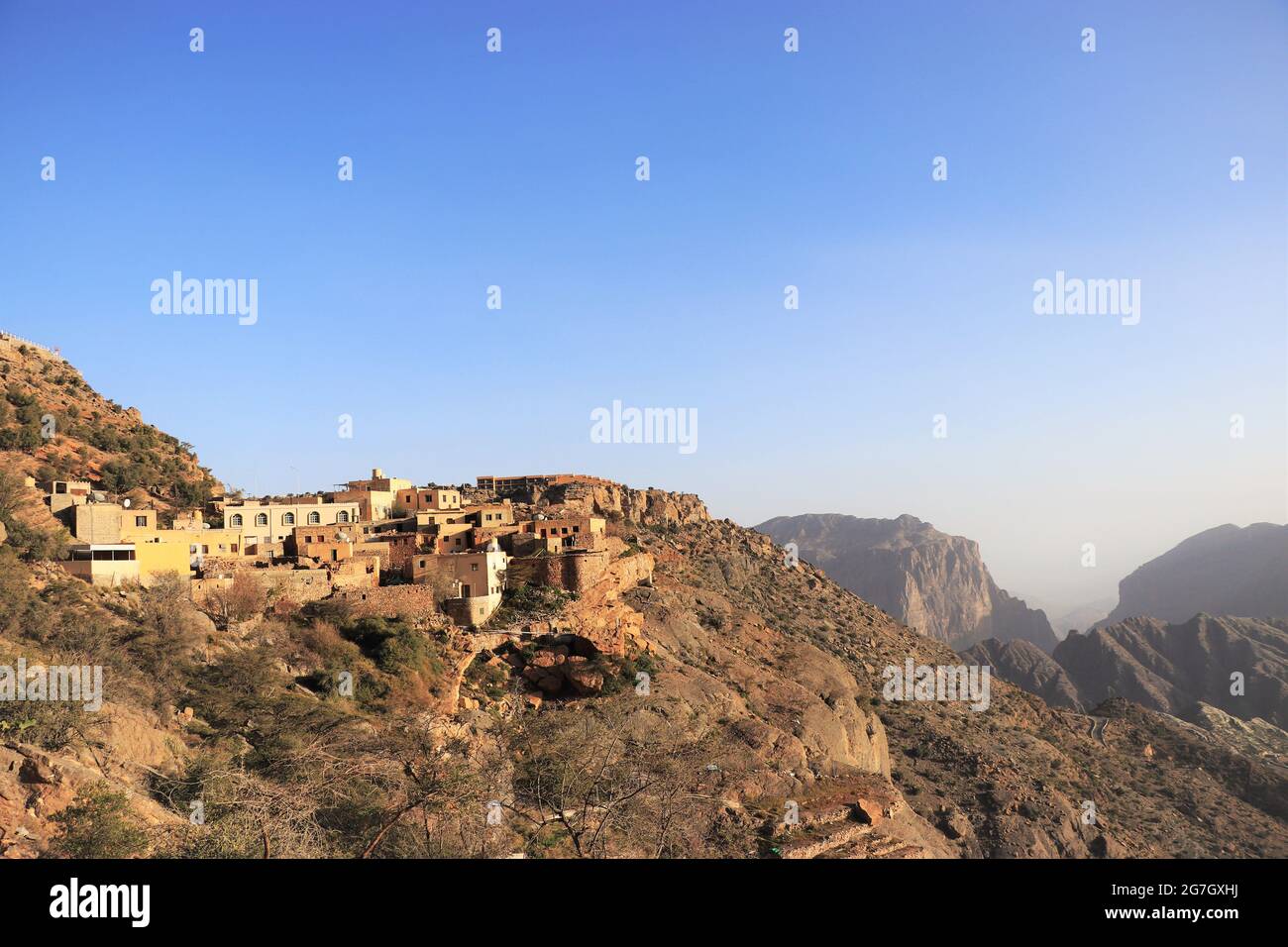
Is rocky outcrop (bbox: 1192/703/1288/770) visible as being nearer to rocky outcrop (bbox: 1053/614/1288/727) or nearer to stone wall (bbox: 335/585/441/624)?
rocky outcrop (bbox: 1053/614/1288/727)

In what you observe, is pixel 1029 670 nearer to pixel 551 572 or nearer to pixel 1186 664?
pixel 1186 664

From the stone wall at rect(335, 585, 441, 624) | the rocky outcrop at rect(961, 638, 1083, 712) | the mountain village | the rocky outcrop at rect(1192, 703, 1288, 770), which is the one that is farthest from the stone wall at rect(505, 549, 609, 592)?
the rocky outcrop at rect(961, 638, 1083, 712)

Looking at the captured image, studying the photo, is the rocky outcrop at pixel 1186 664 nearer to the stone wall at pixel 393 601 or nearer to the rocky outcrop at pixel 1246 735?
the rocky outcrop at pixel 1246 735

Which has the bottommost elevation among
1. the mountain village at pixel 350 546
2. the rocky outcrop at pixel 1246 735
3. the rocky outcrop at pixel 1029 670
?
the rocky outcrop at pixel 1029 670

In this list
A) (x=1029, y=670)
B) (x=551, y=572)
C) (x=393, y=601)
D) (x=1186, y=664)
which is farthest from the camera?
(x=1029, y=670)

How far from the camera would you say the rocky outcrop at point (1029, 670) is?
389 ft

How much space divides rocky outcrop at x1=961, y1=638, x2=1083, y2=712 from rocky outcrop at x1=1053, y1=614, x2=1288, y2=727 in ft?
10.9

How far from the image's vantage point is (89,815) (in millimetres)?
15617

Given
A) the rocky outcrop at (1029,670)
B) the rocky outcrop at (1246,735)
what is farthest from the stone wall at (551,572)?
the rocky outcrop at (1029,670)

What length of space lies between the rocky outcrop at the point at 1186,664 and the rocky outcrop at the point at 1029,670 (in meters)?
3.31

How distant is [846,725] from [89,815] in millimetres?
38706

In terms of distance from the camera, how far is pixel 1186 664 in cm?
12350

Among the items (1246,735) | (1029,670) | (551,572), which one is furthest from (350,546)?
(1029,670)

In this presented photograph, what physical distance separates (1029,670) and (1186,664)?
71.7 ft
